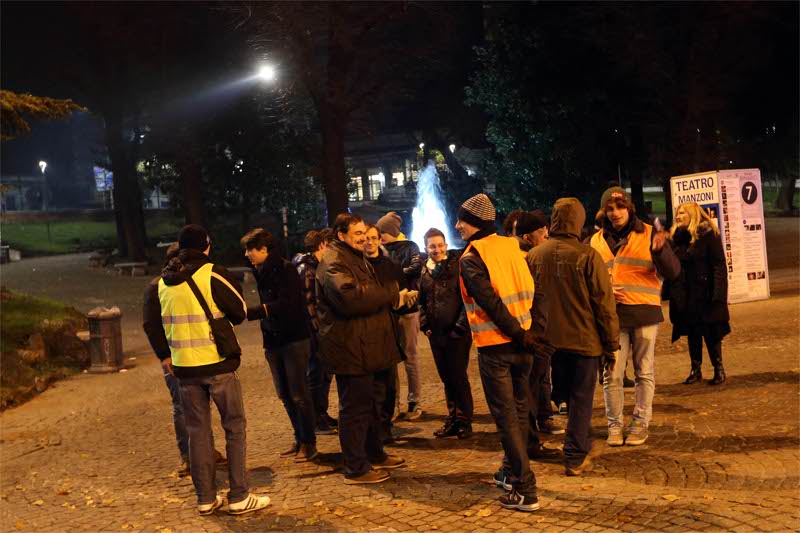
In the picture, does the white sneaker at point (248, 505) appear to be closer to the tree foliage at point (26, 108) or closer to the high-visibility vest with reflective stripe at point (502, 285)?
the high-visibility vest with reflective stripe at point (502, 285)

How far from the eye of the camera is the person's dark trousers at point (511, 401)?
5500mm

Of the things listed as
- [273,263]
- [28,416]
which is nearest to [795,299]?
[273,263]

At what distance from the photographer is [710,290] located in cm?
883

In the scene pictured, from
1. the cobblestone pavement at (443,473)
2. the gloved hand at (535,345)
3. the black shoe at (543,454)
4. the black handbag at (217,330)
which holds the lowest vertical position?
the cobblestone pavement at (443,473)

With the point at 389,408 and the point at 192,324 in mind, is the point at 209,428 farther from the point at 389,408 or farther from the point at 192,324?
the point at 389,408

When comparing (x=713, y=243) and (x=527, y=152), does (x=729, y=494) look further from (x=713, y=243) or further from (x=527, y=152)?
(x=527, y=152)

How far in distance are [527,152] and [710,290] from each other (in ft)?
69.9

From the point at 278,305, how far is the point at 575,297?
2494mm

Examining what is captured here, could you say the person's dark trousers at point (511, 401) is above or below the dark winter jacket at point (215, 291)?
below

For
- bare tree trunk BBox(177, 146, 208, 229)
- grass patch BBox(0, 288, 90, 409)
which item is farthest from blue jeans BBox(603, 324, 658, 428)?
bare tree trunk BBox(177, 146, 208, 229)

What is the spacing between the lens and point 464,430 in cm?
764

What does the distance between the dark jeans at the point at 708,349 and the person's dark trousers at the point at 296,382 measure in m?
4.38

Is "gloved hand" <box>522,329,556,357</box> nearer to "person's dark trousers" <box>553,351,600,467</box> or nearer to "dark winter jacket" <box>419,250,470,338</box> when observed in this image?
"person's dark trousers" <box>553,351,600,467</box>

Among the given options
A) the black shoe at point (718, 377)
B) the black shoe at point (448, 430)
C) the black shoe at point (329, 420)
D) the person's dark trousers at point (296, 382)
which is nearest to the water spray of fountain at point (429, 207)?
the black shoe at point (718, 377)
